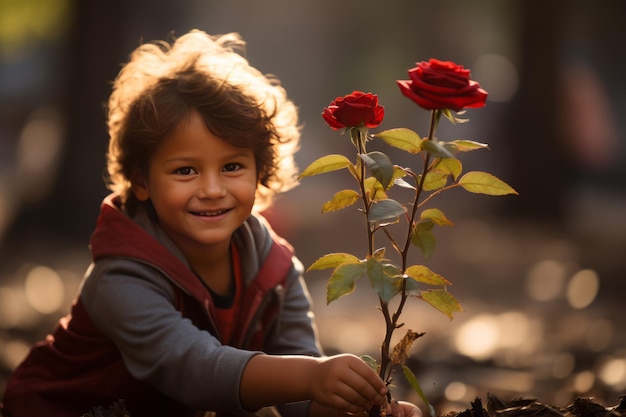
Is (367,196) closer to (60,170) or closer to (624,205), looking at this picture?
(60,170)

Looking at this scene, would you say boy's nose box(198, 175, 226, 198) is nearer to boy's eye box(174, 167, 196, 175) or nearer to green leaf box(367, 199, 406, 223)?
boy's eye box(174, 167, 196, 175)

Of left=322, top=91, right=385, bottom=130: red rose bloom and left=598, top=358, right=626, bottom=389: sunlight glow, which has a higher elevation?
left=322, top=91, right=385, bottom=130: red rose bloom

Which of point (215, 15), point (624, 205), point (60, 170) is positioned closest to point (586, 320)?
point (60, 170)

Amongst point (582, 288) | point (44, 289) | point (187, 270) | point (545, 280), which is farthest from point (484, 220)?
point (187, 270)

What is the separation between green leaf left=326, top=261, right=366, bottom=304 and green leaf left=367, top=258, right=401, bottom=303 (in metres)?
0.02

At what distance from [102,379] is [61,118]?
824 centimetres

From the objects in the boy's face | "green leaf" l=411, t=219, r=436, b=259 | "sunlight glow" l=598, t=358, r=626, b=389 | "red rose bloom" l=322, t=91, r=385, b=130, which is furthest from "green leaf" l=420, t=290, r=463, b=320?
"sunlight glow" l=598, t=358, r=626, b=389

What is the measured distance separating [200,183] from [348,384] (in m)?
0.82

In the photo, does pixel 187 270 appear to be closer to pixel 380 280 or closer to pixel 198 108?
pixel 198 108

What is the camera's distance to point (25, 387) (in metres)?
3.50

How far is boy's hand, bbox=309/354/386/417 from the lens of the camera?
262 cm

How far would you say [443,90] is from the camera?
256 cm

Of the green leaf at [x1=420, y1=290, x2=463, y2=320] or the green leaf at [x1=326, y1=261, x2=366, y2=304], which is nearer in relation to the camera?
the green leaf at [x1=326, y1=261, x2=366, y2=304]

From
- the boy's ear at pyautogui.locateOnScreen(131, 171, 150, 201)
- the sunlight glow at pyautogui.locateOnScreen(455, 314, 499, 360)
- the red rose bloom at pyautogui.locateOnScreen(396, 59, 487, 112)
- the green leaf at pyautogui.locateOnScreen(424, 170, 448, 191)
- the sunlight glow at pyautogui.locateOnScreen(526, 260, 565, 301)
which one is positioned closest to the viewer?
the red rose bloom at pyautogui.locateOnScreen(396, 59, 487, 112)
